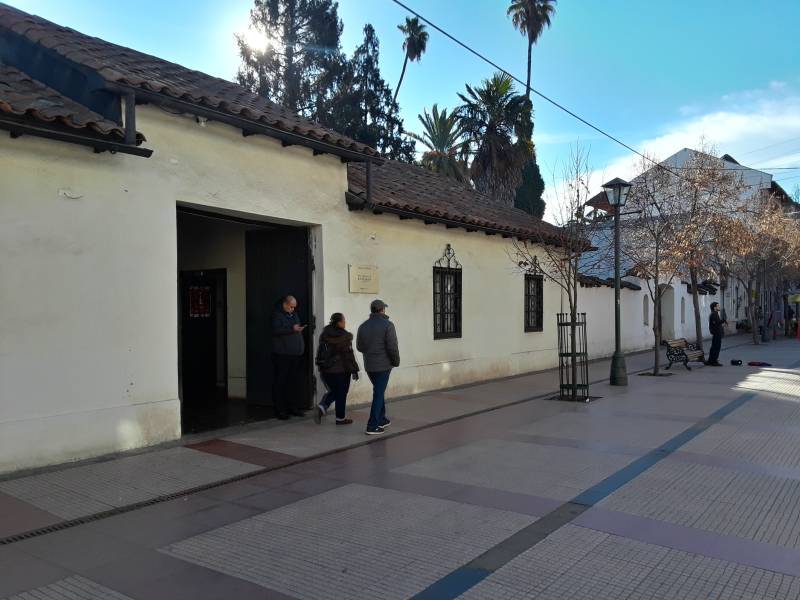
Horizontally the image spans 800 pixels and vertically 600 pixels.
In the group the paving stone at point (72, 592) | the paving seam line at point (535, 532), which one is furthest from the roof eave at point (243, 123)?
the paving seam line at point (535, 532)

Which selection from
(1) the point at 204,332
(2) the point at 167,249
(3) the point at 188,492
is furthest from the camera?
(1) the point at 204,332

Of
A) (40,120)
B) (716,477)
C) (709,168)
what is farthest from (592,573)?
(709,168)

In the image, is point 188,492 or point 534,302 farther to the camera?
point 534,302

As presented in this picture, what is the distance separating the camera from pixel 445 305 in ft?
39.8

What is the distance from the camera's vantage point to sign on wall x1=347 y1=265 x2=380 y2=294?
384 inches

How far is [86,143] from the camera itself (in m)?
6.18

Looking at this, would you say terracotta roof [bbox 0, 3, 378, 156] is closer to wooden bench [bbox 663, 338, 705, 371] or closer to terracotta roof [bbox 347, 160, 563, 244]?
terracotta roof [bbox 347, 160, 563, 244]

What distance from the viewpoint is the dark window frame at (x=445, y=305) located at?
1182cm

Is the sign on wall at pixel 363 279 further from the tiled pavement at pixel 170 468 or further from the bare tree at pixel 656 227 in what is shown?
the bare tree at pixel 656 227

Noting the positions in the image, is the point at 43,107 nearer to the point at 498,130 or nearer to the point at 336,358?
the point at 336,358

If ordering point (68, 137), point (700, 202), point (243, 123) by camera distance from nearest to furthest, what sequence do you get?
1. point (68, 137)
2. point (243, 123)
3. point (700, 202)

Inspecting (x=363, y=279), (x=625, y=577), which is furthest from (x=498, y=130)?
(x=625, y=577)

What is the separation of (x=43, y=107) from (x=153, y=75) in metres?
1.91

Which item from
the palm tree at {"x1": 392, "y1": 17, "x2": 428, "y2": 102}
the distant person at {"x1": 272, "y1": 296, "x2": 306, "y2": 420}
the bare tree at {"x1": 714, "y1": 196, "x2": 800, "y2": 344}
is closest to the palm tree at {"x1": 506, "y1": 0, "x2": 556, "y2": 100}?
the palm tree at {"x1": 392, "y1": 17, "x2": 428, "y2": 102}
